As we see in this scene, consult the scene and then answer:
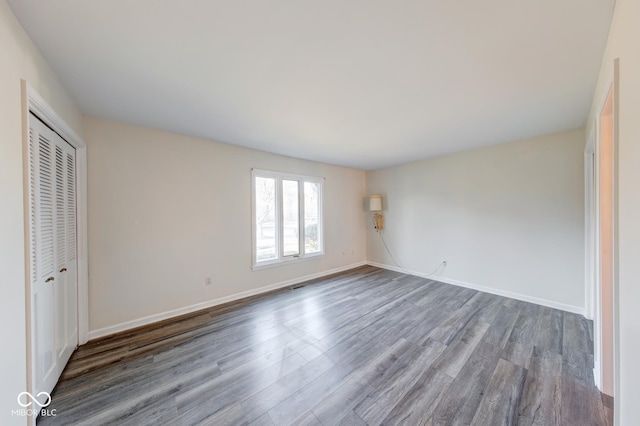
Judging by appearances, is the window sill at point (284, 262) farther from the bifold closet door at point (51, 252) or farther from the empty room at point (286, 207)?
the bifold closet door at point (51, 252)

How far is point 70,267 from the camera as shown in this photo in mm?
2104

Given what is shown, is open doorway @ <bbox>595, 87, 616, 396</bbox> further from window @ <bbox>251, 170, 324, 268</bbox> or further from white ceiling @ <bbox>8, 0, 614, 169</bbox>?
window @ <bbox>251, 170, 324, 268</bbox>

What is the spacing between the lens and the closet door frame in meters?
1.24

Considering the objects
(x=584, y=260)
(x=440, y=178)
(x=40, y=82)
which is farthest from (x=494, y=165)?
(x=40, y=82)

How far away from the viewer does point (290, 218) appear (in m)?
4.23

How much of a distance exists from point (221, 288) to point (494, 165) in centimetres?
469

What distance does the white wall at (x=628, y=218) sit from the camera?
0.88 metres

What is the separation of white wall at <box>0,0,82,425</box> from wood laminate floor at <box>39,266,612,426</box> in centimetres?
66

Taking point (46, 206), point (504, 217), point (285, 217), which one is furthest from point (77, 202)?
point (504, 217)

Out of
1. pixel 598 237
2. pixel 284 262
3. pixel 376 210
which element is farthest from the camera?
pixel 376 210

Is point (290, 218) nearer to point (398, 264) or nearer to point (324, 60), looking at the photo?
point (398, 264)

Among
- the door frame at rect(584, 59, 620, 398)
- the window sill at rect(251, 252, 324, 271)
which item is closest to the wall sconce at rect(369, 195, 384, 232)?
the window sill at rect(251, 252, 324, 271)

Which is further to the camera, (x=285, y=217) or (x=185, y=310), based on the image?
(x=285, y=217)

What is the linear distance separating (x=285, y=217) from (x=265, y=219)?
40 cm
